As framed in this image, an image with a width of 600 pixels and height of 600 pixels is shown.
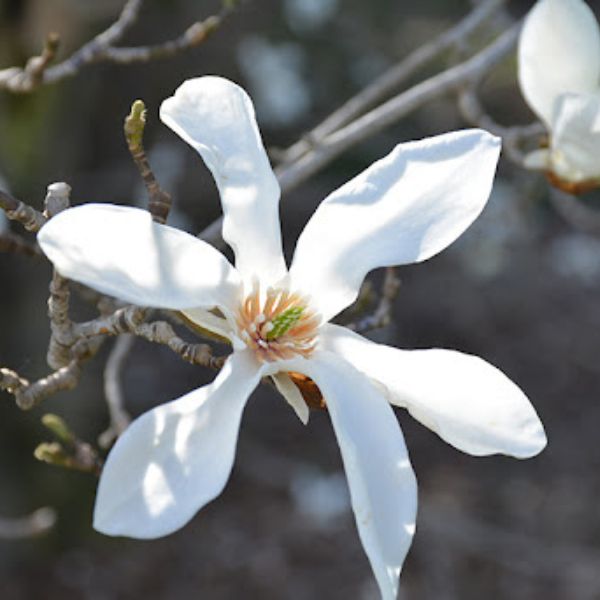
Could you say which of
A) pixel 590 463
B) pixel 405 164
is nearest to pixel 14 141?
pixel 405 164

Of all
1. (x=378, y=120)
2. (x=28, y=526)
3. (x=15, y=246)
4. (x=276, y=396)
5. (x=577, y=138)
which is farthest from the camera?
(x=276, y=396)

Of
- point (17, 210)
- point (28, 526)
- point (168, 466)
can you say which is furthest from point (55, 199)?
point (28, 526)

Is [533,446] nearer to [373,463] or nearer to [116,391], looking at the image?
[373,463]

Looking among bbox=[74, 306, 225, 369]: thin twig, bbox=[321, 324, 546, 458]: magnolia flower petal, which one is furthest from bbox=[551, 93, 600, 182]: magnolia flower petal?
bbox=[74, 306, 225, 369]: thin twig

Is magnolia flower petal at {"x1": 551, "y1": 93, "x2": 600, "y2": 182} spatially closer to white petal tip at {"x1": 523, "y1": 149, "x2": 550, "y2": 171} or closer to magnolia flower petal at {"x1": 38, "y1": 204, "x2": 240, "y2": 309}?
white petal tip at {"x1": 523, "y1": 149, "x2": 550, "y2": 171}

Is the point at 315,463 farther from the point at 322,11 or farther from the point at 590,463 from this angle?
the point at 322,11

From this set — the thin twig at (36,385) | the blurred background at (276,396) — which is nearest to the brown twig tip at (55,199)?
the thin twig at (36,385)
